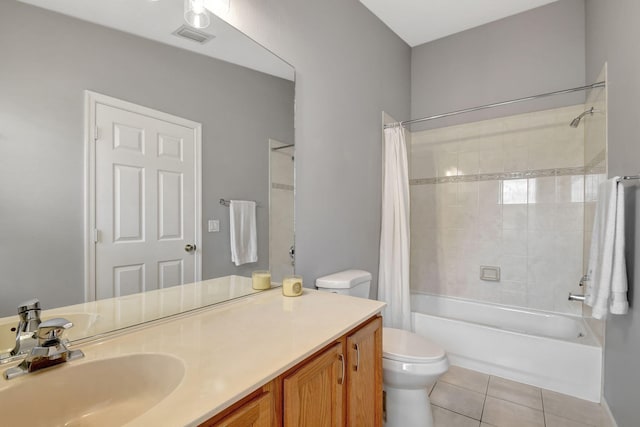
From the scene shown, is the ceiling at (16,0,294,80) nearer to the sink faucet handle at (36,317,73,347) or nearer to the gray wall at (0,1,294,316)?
the gray wall at (0,1,294,316)

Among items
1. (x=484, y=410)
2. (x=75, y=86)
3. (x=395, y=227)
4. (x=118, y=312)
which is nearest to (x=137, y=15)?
(x=75, y=86)

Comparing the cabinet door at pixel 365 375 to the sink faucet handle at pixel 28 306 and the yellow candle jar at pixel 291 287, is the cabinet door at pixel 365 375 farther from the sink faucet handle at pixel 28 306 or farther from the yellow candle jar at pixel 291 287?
Answer: the sink faucet handle at pixel 28 306

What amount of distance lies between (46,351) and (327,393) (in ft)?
2.61

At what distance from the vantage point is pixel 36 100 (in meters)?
0.85

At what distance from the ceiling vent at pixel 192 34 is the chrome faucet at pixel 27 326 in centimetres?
103

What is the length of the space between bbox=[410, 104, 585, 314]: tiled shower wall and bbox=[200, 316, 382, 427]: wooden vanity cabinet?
6.35 ft

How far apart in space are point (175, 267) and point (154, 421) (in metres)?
0.68

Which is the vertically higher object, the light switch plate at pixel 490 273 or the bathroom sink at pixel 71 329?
the bathroom sink at pixel 71 329

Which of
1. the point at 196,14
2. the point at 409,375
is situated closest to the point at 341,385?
the point at 409,375

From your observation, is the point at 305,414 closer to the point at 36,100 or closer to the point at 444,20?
the point at 36,100

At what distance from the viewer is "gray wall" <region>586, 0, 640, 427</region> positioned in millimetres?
1426

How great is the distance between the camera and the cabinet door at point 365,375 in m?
1.16

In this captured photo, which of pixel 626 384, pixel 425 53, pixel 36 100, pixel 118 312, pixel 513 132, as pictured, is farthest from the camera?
pixel 425 53

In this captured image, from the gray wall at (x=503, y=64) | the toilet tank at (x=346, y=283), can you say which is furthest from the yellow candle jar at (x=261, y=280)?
the gray wall at (x=503, y=64)
